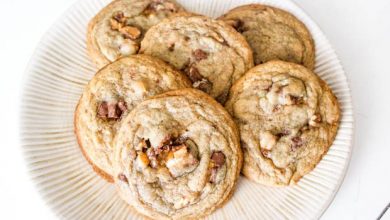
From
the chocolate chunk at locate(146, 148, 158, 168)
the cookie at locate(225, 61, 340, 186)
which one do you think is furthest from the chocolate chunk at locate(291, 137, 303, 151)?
the chocolate chunk at locate(146, 148, 158, 168)

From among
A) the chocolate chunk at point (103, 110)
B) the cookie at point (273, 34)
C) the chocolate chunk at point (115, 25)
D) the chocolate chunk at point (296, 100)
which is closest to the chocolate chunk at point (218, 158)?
the chocolate chunk at point (296, 100)

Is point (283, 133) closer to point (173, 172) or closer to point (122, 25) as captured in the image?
point (173, 172)

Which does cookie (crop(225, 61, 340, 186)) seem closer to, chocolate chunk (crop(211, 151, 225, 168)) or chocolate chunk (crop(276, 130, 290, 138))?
chocolate chunk (crop(276, 130, 290, 138))

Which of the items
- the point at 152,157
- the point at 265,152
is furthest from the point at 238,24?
the point at 152,157

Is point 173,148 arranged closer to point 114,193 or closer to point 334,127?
point 114,193

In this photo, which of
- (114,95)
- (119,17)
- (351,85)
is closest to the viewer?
(114,95)

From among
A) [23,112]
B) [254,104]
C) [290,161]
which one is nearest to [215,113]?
[254,104]
